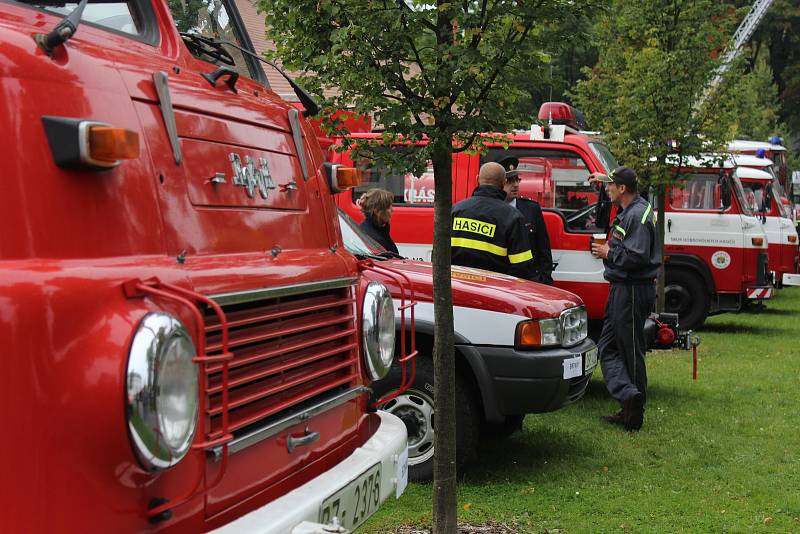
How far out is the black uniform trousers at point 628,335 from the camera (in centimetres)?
807

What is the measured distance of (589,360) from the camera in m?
6.54

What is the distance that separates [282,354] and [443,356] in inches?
77.6

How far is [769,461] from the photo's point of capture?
7168mm

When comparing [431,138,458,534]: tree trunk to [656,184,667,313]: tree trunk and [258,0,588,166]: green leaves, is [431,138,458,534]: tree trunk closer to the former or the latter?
[258,0,588,166]: green leaves

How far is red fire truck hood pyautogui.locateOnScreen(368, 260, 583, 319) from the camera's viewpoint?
6004 millimetres

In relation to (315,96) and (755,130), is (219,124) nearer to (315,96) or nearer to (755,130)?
(315,96)

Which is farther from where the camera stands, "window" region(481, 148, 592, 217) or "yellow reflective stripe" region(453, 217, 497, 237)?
"window" region(481, 148, 592, 217)

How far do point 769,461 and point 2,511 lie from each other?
243 inches

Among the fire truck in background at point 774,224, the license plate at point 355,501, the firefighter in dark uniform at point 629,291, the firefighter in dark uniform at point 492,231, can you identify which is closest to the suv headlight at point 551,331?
the firefighter in dark uniform at point 492,231

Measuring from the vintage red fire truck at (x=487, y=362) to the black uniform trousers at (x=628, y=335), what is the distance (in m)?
1.91

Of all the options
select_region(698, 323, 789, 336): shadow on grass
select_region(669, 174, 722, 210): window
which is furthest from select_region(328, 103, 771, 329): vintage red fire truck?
select_region(698, 323, 789, 336): shadow on grass

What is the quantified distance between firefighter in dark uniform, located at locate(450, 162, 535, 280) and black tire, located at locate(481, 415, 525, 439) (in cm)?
114

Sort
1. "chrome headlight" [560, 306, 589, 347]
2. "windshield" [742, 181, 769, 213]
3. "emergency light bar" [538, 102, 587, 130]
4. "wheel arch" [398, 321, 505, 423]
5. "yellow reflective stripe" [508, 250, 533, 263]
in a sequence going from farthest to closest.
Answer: "windshield" [742, 181, 769, 213] < "emergency light bar" [538, 102, 587, 130] < "yellow reflective stripe" [508, 250, 533, 263] < "chrome headlight" [560, 306, 589, 347] < "wheel arch" [398, 321, 505, 423]

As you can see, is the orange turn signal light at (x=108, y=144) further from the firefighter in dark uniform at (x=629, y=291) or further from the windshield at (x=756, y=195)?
the windshield at (x=756, y=195)
